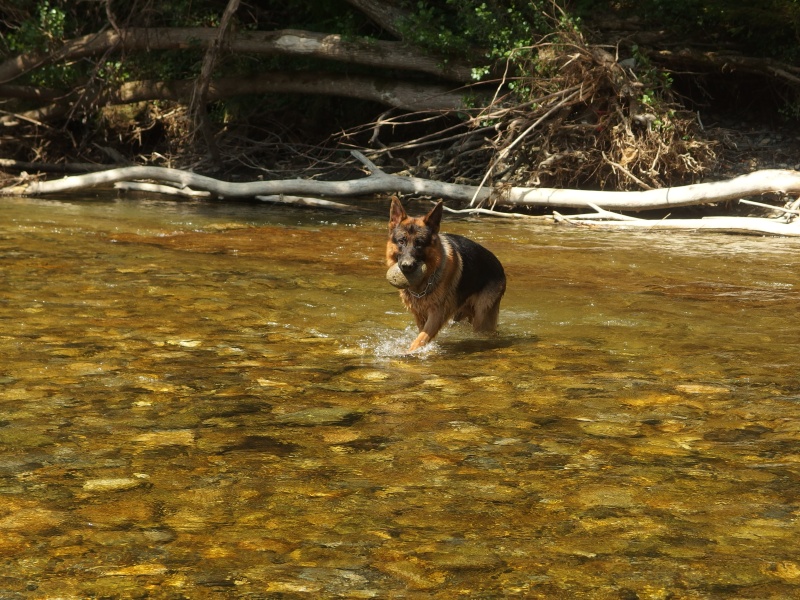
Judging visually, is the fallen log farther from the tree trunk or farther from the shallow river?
the shallow river

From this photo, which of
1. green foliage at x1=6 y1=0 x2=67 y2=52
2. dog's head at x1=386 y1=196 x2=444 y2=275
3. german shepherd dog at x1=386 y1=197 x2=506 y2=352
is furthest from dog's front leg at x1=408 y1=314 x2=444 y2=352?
green foliage at x1=6 y1=0 x2=67 y2=52

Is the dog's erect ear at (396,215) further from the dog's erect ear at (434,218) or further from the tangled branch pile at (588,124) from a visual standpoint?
the tangled branch pile at (588,124)

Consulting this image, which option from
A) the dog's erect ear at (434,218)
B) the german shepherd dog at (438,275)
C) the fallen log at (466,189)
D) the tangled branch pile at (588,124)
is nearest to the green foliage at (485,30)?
the tangled branch pile at (588,124)

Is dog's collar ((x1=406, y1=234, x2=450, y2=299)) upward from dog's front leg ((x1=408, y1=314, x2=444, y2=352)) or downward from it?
upward

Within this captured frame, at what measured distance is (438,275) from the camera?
7426 millimetres

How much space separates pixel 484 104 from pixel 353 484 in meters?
12.3

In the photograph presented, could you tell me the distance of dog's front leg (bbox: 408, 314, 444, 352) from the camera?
23.7ft

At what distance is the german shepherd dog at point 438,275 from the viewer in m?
7.20

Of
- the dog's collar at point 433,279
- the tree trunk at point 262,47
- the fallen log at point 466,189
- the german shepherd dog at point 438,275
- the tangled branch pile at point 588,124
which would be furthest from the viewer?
the tree trunk at point 262,47

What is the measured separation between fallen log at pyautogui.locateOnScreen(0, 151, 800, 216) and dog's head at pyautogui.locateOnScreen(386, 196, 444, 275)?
23.6 ft

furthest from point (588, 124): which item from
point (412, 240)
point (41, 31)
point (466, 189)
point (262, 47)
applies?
point (41, 31)

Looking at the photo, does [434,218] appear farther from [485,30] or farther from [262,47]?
[262,47]

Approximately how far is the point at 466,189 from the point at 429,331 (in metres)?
8.24

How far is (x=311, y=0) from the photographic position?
1862 cm
